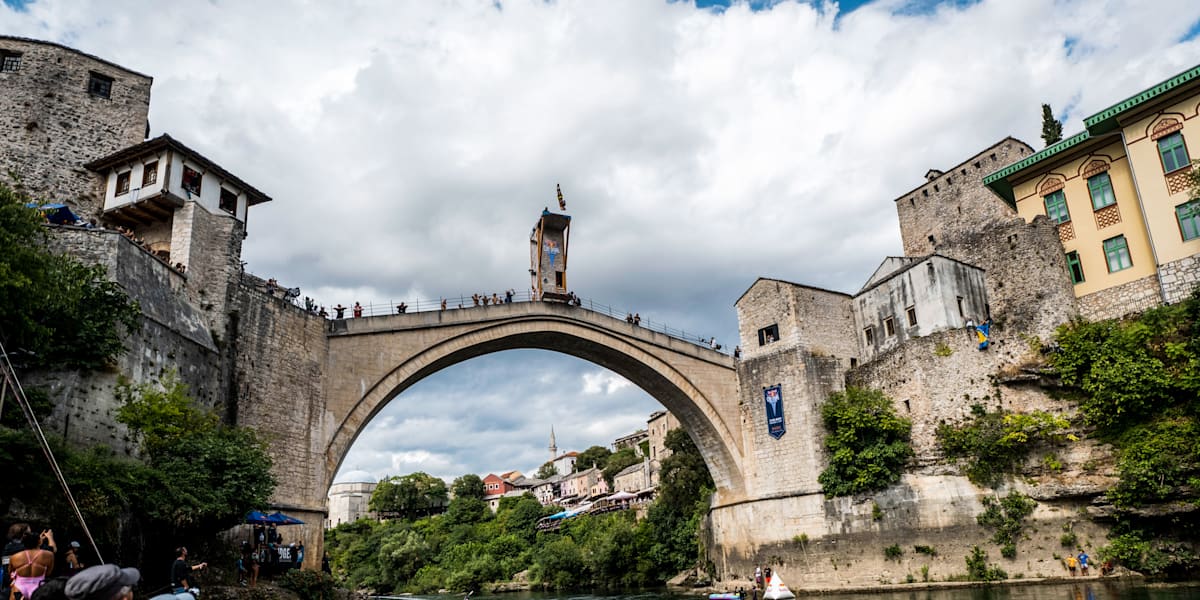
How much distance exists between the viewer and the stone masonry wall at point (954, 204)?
30281 mm

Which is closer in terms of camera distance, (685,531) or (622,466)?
(685,531)

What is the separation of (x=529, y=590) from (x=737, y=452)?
18.3 m

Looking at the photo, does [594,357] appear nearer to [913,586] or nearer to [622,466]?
[913,586]

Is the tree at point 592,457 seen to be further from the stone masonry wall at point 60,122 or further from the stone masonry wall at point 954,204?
the stone masonry wall at point 60,122

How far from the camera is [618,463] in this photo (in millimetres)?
63344

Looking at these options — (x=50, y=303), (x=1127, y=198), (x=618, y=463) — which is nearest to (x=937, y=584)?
(x=1127, y=198)

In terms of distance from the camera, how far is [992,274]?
23609mm

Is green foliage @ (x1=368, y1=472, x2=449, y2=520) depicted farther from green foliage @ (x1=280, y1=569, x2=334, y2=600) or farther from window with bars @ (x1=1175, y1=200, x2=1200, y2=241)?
window with bars @ (x1=1175, y1=200, x2=1200, y2=241)

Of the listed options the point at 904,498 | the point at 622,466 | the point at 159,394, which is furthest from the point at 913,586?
the point at 622,466

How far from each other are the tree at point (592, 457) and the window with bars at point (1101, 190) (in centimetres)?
5367

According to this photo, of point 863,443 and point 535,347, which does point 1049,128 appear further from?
point 535,347

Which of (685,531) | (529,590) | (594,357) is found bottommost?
(529,590)

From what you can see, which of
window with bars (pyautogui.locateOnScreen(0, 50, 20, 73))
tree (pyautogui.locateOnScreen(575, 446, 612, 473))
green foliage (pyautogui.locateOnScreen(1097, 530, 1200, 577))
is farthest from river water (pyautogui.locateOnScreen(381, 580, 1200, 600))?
tree (pyautogui.locateOnScreen(575, 446, 612, 473))

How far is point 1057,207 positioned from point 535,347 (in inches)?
647
